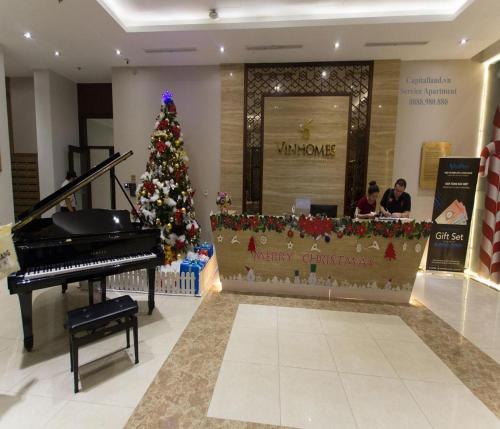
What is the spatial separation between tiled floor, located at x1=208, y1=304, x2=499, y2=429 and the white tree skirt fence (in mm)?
887

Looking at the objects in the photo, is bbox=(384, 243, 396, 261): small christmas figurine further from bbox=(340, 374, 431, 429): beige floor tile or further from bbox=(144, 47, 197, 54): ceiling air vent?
bbox=(144, 47, 197, 54): ceiling air vent

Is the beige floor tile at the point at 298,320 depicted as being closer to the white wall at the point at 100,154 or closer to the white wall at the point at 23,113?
the white wall at the point at 100,154

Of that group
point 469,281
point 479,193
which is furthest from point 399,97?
point 469,281

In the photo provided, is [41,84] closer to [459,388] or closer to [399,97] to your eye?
[399,97]

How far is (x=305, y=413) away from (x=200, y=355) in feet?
3.34

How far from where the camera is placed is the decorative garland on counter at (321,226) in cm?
334

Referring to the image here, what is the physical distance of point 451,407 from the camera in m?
1.96

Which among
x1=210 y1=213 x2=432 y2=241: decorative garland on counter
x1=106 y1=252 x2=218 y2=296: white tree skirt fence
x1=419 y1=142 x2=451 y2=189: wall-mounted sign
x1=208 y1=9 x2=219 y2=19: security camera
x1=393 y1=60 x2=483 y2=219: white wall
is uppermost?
x1=208 y1=9 x2=219 y2=19: security camera

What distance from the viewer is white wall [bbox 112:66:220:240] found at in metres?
5.27

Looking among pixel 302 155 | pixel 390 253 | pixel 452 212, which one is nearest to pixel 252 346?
pixel 390 253

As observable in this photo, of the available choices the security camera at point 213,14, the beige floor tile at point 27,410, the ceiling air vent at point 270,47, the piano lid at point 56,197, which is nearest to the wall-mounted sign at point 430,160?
the ceiling air vent at point 270,47

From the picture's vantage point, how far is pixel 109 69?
17.9ft

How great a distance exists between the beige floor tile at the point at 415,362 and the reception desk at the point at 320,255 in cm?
94

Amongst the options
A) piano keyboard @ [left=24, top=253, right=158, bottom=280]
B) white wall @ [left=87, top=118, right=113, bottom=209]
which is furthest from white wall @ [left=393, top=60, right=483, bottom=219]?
white wall @ [left=87, top=118, right=113, bottom=209]
